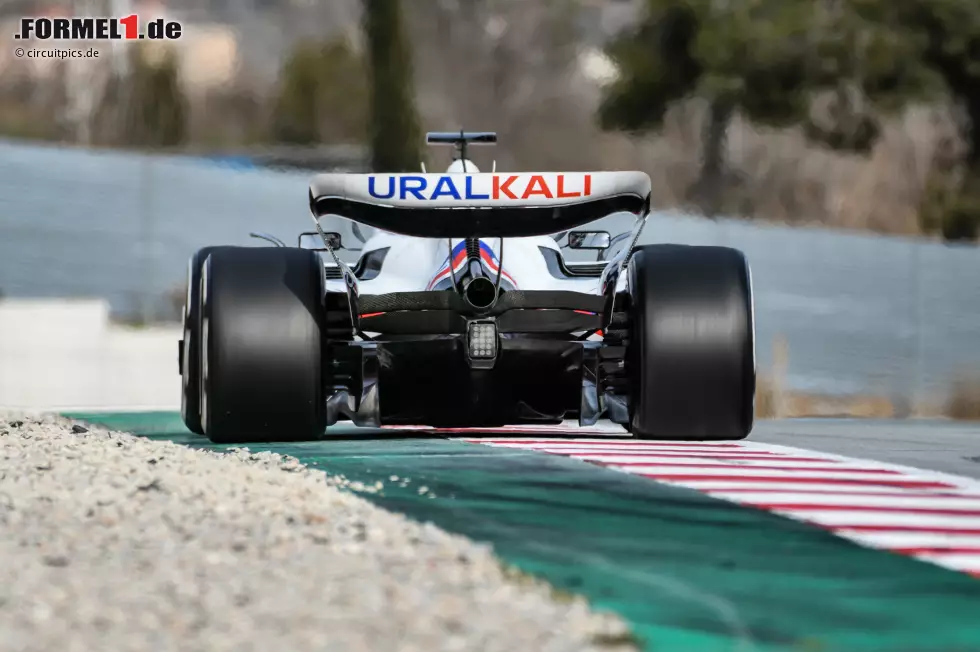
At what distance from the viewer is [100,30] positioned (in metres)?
23.9

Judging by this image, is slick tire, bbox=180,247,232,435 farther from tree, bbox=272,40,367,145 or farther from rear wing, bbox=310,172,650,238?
tree, bbox=272,40,367,145

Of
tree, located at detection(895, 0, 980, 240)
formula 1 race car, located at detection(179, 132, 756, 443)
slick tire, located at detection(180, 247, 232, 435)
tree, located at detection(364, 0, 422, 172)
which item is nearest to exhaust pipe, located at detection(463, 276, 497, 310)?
formula 1 race car, located at detection(179, 132, 756, 443)

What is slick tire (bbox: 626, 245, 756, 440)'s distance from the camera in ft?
29.7

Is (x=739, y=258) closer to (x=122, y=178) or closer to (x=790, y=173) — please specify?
(x=122, y=178)

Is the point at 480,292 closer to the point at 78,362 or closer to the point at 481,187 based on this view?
the point at 481,187

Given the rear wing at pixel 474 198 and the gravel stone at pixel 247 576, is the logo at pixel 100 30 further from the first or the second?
the gravel stone at pixel 247 576

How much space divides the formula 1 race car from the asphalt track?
25cm

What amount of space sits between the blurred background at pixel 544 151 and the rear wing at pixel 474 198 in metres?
9.33

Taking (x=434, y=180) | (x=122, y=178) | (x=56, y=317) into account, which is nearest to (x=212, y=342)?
(x=434, y=180)

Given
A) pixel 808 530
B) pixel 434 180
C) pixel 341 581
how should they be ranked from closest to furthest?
pixel 341 581 < pixel 808 530 < pixel 434 180

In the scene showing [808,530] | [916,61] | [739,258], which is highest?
[916,61]

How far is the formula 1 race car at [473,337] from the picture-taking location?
899cm

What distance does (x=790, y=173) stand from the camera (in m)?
27.6

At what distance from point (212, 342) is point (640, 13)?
67.9 ft
